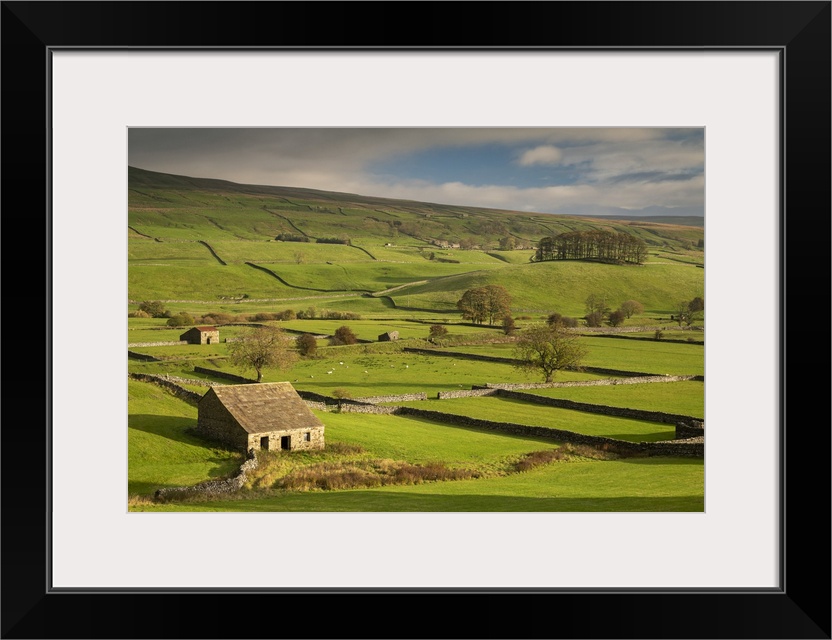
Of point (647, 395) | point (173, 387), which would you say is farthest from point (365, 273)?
point (173, 387)

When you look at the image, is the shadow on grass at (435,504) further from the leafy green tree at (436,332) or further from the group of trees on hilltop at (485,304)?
the leafy green tree at (436,332)

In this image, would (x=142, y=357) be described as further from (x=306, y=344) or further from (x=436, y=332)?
(x=436, y=332)

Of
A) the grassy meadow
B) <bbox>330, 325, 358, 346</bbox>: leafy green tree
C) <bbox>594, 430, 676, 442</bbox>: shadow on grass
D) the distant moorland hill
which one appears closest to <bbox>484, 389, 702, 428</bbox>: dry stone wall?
the grassy meadow

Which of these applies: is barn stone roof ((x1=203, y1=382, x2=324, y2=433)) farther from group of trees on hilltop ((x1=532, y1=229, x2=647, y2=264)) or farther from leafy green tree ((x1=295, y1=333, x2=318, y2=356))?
group of trees on hilltop ((x1=532, y1=229, x2=647, y2=264))

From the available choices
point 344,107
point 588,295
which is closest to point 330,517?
point 344,107

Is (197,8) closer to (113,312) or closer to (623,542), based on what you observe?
(113,312)

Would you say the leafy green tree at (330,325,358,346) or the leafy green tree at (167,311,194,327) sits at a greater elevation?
the leafy green tree at (167,311,194,327)
